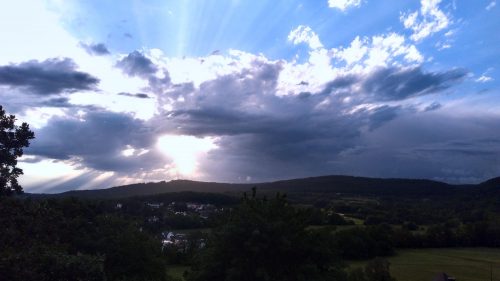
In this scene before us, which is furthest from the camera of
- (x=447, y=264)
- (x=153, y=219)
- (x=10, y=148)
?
(x=153, y=219)

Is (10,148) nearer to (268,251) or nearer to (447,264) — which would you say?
(268,251)

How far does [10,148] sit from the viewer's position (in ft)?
62.4

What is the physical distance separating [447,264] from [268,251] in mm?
54638

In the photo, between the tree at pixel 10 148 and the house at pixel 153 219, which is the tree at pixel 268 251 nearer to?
the tree at pixel 10 148

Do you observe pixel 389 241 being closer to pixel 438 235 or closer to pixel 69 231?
pixel 438 235

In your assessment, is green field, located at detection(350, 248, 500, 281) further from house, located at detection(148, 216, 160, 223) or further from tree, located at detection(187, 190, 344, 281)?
tree, located at detection(187, 190, 344, 281)

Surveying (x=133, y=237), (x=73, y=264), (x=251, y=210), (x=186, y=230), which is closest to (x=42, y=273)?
(x=73, y=264)

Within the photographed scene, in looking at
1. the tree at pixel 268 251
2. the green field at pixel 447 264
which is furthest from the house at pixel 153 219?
the tree at pixel 268 251

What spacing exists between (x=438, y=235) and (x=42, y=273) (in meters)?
81.1

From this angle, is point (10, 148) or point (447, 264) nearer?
point (10, 148)

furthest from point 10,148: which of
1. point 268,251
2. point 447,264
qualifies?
point 447,264

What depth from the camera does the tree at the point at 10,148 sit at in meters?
18.5

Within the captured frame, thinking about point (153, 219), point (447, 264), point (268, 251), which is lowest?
point (447, 264)

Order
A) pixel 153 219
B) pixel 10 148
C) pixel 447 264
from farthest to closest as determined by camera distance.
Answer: pixel 153 219
pixel 447 264
pixel 10 148
